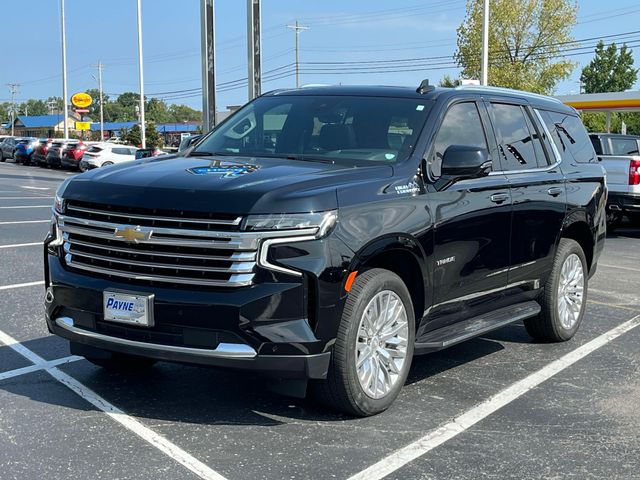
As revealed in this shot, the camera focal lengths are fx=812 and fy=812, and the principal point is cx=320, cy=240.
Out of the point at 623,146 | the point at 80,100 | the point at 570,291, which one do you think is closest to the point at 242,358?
the point at 570,291

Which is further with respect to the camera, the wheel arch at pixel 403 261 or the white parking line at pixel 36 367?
the white parking line at pixel 36 367

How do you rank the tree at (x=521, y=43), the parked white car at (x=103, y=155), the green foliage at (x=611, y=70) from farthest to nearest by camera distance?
1. the green foliage at (x=611, y=70)
2. the tree at (x=521, y=43)
3. the parked white car at (x=103, y=155)

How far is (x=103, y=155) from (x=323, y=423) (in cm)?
3448

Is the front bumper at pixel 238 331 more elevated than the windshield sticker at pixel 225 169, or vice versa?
the windshield sticker at pixel 225 169

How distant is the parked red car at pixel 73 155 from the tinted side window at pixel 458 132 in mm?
35768

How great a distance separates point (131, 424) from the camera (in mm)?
4477

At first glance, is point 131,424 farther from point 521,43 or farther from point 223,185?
point 521,43

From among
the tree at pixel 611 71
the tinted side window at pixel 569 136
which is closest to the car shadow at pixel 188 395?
the tinted side window at pixel 569 136

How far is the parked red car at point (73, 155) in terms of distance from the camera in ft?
129

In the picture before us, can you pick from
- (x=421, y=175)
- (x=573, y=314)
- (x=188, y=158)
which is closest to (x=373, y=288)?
(x=421, y=175)

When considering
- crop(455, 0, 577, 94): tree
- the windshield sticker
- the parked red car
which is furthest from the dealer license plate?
crop(455, 0, 577, 94): tree

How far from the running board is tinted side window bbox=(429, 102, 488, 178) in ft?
3.34

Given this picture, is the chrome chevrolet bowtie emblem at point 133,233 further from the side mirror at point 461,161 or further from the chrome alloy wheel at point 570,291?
the chrome alloy wheel at point 570,291

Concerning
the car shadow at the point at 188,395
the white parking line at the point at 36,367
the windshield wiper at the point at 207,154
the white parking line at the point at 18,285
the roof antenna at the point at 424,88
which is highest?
the roof antenna at the point at 424,88
